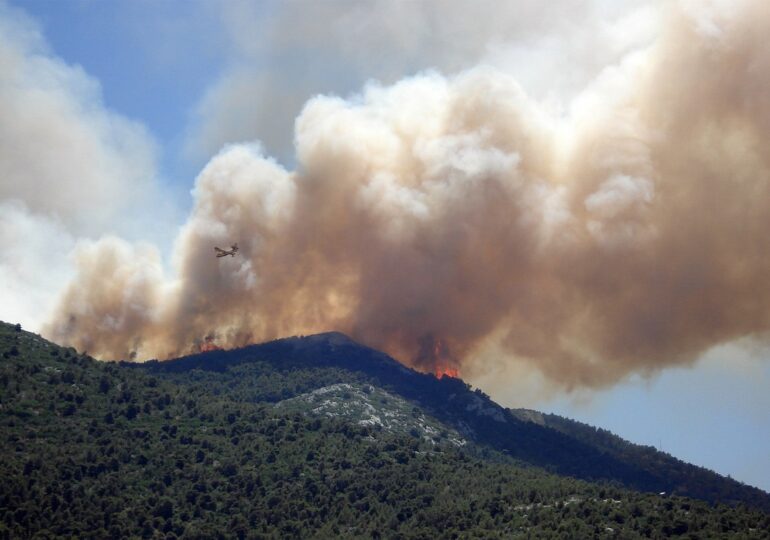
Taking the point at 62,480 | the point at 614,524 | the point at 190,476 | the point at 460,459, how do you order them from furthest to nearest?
the point at 460,459 → the point at 190,476 → the point at 62,480 → the point at 614,524

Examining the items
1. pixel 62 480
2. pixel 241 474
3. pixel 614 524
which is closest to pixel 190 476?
pixel 241 474

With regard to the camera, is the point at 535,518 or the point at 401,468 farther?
the point at 401,468

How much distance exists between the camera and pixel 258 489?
7003 inches

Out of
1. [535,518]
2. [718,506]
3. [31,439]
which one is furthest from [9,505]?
[718,506]

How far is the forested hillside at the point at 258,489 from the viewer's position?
505ft

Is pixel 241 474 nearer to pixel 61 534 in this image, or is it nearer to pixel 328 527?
pixel 328 527

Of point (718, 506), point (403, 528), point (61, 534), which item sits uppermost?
point (718, 506)

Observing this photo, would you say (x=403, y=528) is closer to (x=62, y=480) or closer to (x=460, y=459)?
(x=460, y=459)

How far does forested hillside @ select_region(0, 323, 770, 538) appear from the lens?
154 meters

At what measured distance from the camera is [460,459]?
196 meters

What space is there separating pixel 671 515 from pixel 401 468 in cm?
4845

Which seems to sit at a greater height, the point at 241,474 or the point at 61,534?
the point at 241,474

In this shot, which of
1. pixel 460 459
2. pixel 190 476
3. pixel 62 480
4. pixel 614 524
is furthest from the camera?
pixel 460 459

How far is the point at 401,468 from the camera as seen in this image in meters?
186
